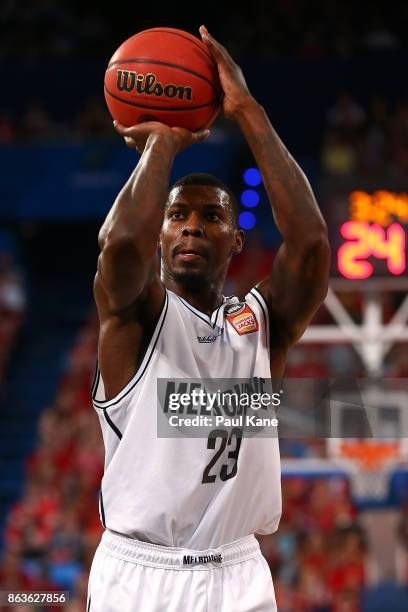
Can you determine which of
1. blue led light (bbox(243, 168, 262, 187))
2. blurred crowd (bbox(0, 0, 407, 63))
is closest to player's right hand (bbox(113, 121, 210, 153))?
blue led light (bbox(243, 168, 262, 187))

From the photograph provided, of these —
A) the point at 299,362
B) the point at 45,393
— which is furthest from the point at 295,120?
the point at 45,393

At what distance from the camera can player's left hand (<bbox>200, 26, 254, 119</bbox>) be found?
2.88 m

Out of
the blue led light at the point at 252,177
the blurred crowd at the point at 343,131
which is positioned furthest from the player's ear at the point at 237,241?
the blue led light at the point at 252,177

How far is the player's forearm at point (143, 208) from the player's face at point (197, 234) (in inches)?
8.3

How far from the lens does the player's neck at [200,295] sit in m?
2.89

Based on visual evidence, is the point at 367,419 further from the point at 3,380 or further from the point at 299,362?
the point at 3,380

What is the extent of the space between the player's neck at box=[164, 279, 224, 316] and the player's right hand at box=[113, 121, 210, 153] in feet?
1.32

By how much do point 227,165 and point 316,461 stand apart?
12.2ft

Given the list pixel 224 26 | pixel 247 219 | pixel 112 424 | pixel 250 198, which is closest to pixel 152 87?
pixel 112 424

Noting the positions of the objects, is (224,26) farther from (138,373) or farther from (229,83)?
(138,373)

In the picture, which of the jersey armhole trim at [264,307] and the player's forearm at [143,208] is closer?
the player's forearm at [143,208]

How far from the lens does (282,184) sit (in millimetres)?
2783

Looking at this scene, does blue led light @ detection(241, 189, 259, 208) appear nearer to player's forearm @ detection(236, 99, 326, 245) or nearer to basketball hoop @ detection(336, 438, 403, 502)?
basketball hoop @ detection(336, 438, 403, 502)

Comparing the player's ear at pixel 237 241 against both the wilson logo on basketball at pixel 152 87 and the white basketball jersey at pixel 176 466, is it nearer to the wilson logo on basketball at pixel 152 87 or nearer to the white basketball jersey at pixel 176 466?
the white basketball jersey at pixel 176 466
